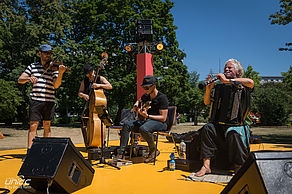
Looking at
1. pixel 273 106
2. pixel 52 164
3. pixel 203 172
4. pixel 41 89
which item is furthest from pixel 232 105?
pixel 273 106

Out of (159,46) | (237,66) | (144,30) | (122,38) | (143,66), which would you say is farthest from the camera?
(122,38)

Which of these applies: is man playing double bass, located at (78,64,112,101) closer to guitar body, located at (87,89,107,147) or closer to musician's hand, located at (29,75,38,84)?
guitar body, located at (87,89,107,147)

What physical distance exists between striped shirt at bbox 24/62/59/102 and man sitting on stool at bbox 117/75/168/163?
61.8 inches

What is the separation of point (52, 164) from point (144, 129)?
2314 millimetres

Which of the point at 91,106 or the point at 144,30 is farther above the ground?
the point at 144,30

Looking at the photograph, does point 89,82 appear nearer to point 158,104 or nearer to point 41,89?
point 41,89

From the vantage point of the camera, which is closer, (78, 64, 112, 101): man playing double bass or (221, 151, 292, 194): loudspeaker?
(221, 151, 292, 194): loudspeaker

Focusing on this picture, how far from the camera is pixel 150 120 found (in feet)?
14.5

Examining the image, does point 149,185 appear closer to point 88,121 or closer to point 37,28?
point 88,121

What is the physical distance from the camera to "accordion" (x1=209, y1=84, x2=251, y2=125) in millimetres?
3197

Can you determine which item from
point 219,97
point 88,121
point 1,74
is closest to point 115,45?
point 1,74

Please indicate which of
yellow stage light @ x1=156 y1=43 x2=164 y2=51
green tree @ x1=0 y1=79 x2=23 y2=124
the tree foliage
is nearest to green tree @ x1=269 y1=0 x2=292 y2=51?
the tree foliage

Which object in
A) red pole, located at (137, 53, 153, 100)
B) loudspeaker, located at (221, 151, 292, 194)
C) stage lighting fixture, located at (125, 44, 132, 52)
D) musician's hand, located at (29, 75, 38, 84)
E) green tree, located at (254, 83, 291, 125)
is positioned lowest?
green tree, located at (254, 83, 291, 125)

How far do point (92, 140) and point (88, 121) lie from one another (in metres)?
0.39
